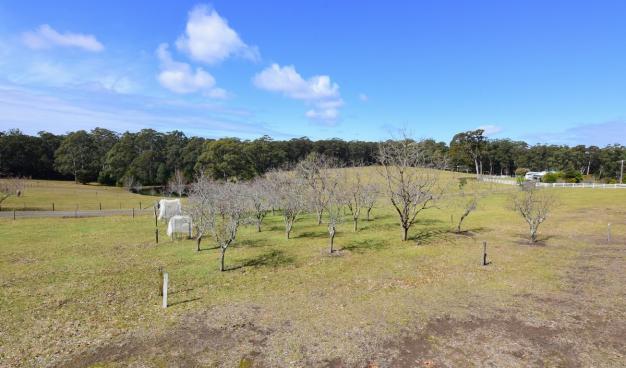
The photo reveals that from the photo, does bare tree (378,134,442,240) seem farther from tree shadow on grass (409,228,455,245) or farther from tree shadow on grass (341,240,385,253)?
tree shadow on grass (341,240,385,253)

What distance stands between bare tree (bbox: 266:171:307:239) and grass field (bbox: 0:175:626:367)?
198 cm

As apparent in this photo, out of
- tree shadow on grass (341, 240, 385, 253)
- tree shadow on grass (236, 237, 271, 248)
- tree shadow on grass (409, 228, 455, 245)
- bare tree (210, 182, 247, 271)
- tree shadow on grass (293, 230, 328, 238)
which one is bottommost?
tree shadow on grass (236, 237, 271, 248)

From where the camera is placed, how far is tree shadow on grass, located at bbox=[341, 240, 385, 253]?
19.3m

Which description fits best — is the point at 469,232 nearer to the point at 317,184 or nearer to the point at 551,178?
the point at 317,184

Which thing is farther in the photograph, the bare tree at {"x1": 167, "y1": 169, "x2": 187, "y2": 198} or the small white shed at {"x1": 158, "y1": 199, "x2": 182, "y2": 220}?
the bare tree at {"x1": 167, "y1": 169, "x2": 187, "y2": 198}

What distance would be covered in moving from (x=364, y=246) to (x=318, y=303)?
28.8 feet

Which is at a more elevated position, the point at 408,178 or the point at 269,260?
the point at 408,178

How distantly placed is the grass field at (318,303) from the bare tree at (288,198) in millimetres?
1978

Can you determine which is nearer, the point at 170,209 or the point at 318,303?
the point at 318,303

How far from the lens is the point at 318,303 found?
11.7 m

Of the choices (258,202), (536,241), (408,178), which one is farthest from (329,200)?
(536,241)

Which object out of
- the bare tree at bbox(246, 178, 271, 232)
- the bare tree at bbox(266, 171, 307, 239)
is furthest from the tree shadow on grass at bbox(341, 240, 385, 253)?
the bare tree at bbox(246, 178, 271, 232)

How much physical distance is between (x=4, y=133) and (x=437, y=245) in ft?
322

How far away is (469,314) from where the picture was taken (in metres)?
10.7
